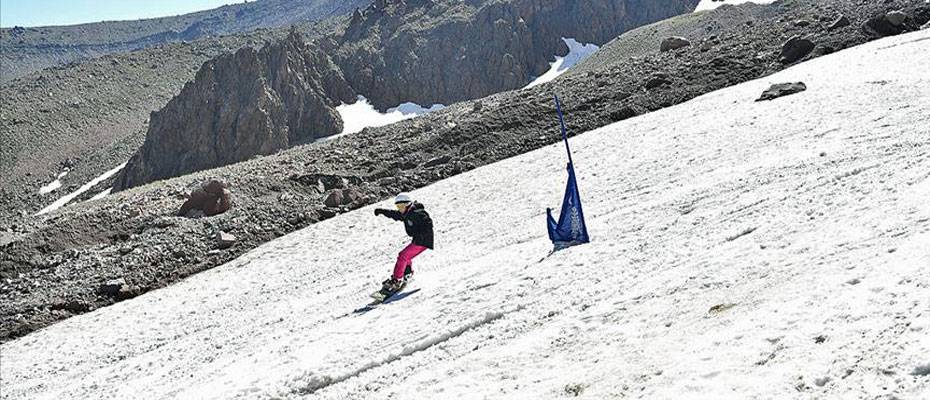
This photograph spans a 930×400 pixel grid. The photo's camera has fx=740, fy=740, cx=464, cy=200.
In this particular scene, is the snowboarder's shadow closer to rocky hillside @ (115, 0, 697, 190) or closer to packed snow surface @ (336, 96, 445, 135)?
rocky hillside @ (115, 0, 697, 190)

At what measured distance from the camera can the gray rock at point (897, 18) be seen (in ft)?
102

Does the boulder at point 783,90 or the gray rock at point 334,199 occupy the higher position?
the gray rock at point 334,199

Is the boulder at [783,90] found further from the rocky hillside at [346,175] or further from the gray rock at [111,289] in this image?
the gray rock at [111,289]

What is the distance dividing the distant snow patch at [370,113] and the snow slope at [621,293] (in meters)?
89.3

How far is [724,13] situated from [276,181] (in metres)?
68.4

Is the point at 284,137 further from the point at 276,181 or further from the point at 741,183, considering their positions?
the point at 741,183

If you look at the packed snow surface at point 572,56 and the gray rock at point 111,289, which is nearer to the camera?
the gray rock at point 111,289

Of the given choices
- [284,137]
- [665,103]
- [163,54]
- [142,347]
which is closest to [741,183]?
[142,347]

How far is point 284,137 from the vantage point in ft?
306

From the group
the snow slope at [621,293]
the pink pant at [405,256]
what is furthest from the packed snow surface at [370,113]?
the pink pant at [405,256]

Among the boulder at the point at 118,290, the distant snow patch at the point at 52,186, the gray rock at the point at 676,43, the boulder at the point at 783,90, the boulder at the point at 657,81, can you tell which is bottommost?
the boulder at the point at 783,90

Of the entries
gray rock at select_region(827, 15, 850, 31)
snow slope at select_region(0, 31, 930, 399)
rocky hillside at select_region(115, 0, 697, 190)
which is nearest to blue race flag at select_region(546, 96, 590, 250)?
snow slope at select_region(0, 31, 930, 399)

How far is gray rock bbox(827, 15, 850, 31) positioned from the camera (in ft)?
112

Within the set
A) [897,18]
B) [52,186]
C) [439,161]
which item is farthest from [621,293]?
[52,186]
